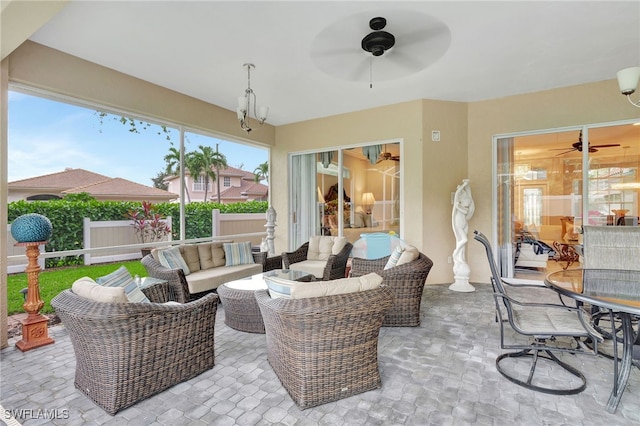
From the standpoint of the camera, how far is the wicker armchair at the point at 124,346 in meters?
1.89

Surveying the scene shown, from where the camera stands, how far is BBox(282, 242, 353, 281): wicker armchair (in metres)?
4.48

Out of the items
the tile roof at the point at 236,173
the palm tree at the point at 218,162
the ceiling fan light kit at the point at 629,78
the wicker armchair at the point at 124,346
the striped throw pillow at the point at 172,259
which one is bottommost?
the wicker armchair at the point at 124,346

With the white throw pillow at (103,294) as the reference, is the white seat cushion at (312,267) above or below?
below

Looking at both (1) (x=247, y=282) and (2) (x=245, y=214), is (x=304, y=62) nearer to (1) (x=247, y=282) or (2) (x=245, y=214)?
(1) (x=247, y=282)

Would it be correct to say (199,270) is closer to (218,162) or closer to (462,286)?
(218,162)

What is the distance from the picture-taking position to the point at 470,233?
211 inches

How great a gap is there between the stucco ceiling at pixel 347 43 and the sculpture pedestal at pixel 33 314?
7.20 ft

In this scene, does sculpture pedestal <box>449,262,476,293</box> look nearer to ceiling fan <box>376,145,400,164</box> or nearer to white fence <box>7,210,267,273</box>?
ceiling fan <box>376,145,400,164</box>

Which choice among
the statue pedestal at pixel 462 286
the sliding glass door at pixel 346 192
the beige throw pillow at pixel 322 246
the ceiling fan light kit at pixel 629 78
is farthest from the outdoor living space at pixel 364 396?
the sliding glass door at pixel 346 192

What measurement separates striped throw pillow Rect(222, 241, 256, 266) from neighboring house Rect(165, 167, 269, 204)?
1131mm

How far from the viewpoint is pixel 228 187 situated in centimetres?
573

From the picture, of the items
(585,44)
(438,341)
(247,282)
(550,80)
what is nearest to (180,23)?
(247,282)

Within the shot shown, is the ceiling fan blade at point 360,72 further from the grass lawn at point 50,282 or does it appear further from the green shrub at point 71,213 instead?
the grass lawn at point 50,282

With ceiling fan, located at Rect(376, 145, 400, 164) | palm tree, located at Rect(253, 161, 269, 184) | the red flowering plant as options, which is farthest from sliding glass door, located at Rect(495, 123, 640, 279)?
the red flowering plant
